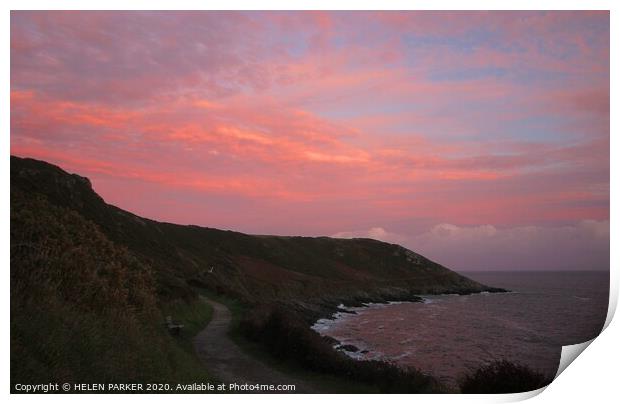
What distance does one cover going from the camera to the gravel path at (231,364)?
11266 mm

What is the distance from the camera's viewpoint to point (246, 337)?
55.6 feet

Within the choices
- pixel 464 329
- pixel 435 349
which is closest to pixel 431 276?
pixel 464 329

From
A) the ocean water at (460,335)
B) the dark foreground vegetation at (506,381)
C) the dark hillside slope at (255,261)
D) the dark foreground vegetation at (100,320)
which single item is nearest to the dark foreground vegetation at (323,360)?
the dark foreground vegetation at (100,320)

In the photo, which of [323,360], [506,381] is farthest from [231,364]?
[506,381]

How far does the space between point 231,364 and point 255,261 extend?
188ft

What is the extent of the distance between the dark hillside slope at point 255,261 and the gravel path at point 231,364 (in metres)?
5.69

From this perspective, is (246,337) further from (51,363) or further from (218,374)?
(51,363)

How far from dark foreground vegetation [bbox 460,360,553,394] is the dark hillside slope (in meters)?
11.6

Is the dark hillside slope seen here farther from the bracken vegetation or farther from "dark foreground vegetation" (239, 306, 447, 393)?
"dark foreground vegetation" (239, 306, 447, 393)

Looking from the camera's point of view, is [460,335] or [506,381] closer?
[506,381]

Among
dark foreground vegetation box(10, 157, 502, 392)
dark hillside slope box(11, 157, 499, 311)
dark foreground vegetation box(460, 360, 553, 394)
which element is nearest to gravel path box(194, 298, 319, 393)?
dark foreground vegetation box(10, 157, 502, 392)

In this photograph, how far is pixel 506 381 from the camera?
10.4 meters

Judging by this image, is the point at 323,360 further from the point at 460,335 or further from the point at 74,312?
the point at 460,335
